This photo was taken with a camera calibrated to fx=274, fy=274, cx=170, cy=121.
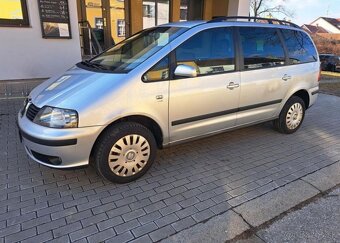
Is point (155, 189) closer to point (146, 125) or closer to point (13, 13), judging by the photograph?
point (146, 125)

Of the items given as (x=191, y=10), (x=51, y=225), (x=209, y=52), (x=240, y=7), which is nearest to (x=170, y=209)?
(x=51, y=225)

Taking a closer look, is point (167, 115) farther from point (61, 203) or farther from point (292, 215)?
point (292, 215)

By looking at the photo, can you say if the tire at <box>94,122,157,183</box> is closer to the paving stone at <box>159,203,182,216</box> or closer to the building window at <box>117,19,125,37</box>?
the paving stone at <box>159,203,182,216</box>

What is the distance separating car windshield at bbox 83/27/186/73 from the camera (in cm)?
309

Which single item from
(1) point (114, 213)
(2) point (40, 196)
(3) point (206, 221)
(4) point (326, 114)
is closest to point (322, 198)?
(3) point (206, 221)

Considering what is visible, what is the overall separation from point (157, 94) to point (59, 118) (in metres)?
1.02

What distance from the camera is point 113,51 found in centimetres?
381

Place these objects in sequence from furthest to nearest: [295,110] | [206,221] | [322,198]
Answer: [295,110] < [322,198] < [206,221]

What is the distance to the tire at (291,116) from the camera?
14.6 ft

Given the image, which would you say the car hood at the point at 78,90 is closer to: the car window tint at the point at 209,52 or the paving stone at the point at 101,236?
the car window tint at the point at 209,52

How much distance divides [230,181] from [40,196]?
2042mm

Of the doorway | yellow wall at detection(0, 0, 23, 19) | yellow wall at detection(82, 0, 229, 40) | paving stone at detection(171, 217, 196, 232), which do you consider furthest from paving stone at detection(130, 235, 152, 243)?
yellow wall at detection(82, 0, 229, 40)

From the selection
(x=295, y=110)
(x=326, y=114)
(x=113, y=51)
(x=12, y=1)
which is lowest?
(x=326, y=114)

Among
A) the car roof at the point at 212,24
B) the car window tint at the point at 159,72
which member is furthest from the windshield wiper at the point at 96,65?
the car roof at the point at 212,24
